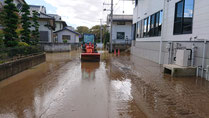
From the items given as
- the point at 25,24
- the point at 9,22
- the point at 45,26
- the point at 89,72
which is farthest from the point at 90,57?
the point at 45,26

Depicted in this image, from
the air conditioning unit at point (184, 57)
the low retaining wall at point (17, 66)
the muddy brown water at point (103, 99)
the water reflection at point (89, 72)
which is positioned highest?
the air conditioning unit at point (184, 57)

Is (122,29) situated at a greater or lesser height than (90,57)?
greater

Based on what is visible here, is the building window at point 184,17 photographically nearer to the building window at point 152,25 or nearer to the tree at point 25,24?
the building window at point 152,25

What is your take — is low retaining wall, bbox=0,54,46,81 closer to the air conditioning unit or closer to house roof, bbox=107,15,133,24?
the air conditioning unit

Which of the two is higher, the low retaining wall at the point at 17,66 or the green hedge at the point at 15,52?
the green hedge at the point at 15,52

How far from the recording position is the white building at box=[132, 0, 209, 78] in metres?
7.79

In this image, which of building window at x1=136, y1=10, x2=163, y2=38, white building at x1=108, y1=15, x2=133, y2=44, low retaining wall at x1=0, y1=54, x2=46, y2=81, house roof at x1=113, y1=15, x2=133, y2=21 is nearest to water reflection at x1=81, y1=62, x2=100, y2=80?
low retaining wall at x1=0, y1=54, x2=46, y2=81

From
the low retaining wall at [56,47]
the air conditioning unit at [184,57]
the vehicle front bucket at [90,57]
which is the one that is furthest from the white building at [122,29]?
Result: the air conditioning unit at [184,57]

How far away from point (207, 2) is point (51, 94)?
819 cm

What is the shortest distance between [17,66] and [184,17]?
10403 mm

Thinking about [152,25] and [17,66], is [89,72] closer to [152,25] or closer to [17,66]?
[17,66]

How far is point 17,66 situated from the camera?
28.1 feet

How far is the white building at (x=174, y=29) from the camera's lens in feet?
25.5

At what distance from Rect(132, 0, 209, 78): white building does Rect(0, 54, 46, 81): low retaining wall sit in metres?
9.24
